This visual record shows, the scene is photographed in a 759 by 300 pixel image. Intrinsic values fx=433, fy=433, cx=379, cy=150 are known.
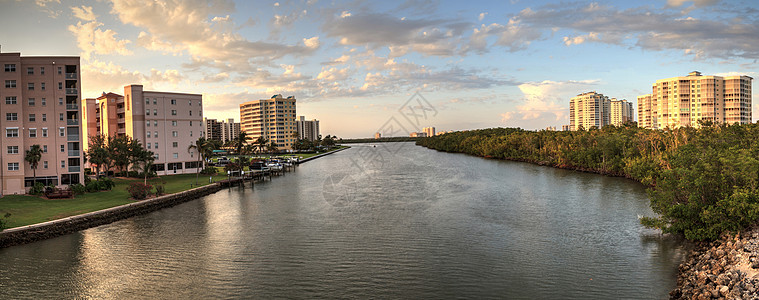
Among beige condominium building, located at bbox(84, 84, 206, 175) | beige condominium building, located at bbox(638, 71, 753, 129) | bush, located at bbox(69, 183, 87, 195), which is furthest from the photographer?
→ beige condominium building, located at bbox(638, 71, 753, 129)

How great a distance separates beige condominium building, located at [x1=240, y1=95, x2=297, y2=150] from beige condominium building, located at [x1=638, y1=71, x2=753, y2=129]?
5228 inches

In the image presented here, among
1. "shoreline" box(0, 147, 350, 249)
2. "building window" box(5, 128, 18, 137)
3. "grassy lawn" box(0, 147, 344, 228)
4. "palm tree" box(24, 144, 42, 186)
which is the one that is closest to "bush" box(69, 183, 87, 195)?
"grassy lawn" box(0, 147, 344, 228)

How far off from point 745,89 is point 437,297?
525ft

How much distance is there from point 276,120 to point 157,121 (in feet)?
368

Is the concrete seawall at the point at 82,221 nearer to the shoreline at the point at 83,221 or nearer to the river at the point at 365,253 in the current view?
the shoreline at the point at 83,221

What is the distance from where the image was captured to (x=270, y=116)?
17875cm

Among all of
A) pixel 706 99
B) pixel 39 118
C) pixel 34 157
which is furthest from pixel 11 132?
pixel 706 99

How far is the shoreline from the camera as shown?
2780cm

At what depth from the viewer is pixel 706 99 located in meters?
128

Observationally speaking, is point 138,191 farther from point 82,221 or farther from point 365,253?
point 365,253

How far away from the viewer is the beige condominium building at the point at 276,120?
17725 centimetres

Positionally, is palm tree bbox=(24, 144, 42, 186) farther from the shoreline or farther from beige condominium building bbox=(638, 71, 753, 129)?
beige condominium building bbox=(638, 71, 753, 129)

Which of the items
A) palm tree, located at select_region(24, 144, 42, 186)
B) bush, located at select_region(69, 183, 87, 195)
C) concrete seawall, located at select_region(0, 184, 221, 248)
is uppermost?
palm tree, located at select_region(24, 144, 42, 186)

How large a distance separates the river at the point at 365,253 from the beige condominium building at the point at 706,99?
375 feet
